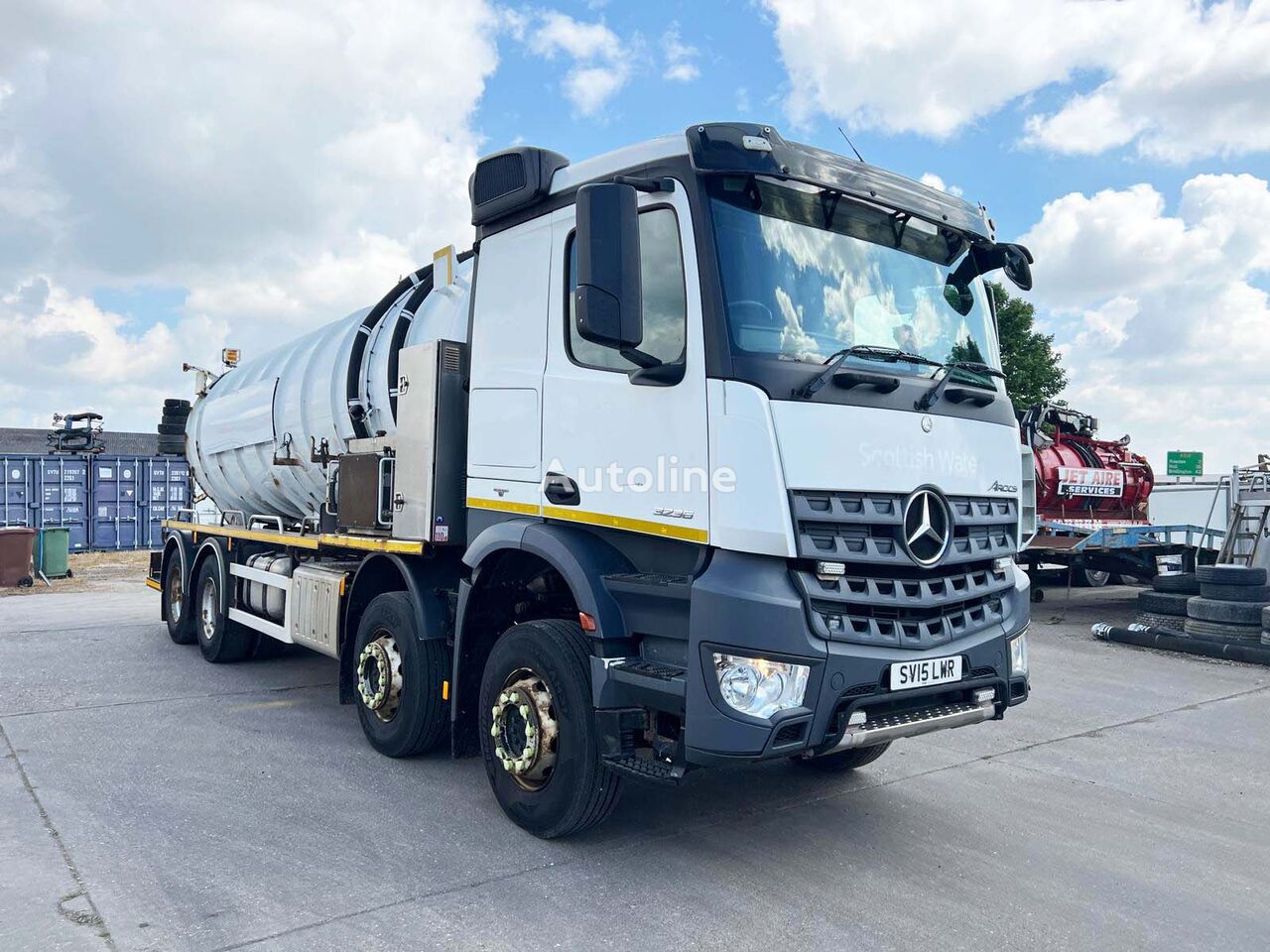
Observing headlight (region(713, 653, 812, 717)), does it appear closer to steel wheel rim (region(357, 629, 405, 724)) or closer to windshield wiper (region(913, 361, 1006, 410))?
windshield wiper (region(913, 361, 1006, 410))

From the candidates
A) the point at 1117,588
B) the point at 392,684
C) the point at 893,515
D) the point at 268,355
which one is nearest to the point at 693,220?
the point at 893,515

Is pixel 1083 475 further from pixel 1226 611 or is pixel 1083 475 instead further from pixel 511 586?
pixel 511 586

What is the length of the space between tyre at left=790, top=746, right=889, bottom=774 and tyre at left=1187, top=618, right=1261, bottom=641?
6.58 metres

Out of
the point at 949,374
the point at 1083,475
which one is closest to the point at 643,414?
the point at 949,374

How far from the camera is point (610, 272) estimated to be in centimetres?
380

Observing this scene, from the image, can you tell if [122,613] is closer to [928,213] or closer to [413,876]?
[413,876]

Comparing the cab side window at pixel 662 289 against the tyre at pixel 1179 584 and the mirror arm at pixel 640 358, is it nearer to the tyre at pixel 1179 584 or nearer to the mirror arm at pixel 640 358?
the mirror arm at pixel 640 358

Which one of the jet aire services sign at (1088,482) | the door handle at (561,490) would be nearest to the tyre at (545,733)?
the door handle at (561,490)

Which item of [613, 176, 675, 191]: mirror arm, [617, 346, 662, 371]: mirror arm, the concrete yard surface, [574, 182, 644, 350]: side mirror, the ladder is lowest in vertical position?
the concrete yard surface

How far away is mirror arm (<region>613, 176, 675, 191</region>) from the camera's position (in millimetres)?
4105

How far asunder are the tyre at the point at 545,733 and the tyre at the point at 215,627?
5205mm

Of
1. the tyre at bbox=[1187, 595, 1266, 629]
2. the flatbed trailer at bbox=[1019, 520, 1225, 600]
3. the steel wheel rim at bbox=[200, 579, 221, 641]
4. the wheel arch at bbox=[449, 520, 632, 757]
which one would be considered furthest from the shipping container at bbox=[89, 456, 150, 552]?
the tyre at bbox=[1187, 595, 1266, 629]

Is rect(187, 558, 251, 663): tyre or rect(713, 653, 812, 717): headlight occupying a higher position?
rect(713, 653, 812, 717): headlight

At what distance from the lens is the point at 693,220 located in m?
4.01
